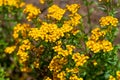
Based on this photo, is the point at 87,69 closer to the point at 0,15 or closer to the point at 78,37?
the point at 78,37

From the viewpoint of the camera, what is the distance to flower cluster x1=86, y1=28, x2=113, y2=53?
420 cm

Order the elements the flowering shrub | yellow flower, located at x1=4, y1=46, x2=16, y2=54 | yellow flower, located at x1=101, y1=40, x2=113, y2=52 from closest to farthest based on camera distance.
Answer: yellow flower, located at x1=101, y1=40, x2=113, y2=52 → the flowering shrub → yellow flower, located at x1=4, y1=46, x2=16, y2=54

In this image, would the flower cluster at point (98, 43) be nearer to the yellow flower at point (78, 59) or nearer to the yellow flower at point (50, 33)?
the yellow flower at point (78, 59)

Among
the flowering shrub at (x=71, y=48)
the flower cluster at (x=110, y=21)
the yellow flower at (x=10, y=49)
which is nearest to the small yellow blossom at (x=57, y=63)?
the flowering shrub at (x=71, y=48)

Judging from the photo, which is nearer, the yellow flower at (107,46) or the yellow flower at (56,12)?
the yellow flower at (107,46)

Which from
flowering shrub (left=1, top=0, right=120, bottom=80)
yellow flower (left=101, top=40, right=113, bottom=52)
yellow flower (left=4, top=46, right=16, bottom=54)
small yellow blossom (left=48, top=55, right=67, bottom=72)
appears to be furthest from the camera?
yellow flower (left=4, top=46, right=16, bottom=54)

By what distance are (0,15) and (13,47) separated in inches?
33.0

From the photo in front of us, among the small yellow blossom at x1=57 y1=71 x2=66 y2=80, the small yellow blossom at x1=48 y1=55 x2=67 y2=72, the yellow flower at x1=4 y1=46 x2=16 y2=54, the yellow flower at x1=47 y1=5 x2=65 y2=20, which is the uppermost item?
the yellow flower at x1=47 y1=5 x2=65 y2=20

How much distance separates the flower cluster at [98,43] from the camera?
4195 mm

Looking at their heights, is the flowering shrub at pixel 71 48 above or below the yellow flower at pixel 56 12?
below

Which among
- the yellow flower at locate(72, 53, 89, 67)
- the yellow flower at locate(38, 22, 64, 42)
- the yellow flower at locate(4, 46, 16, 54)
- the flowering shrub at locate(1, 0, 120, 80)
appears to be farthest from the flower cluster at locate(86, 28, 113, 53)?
the yellow flower at locate(4, 46, 16, 54)

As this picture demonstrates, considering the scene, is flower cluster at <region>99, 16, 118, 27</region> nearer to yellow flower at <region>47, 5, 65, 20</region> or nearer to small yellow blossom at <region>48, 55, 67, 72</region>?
yellow flower at <region>47, 5, 65, 20</region>

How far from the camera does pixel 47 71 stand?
4977 millimetres

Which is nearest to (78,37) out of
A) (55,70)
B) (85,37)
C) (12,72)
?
(85,37)
